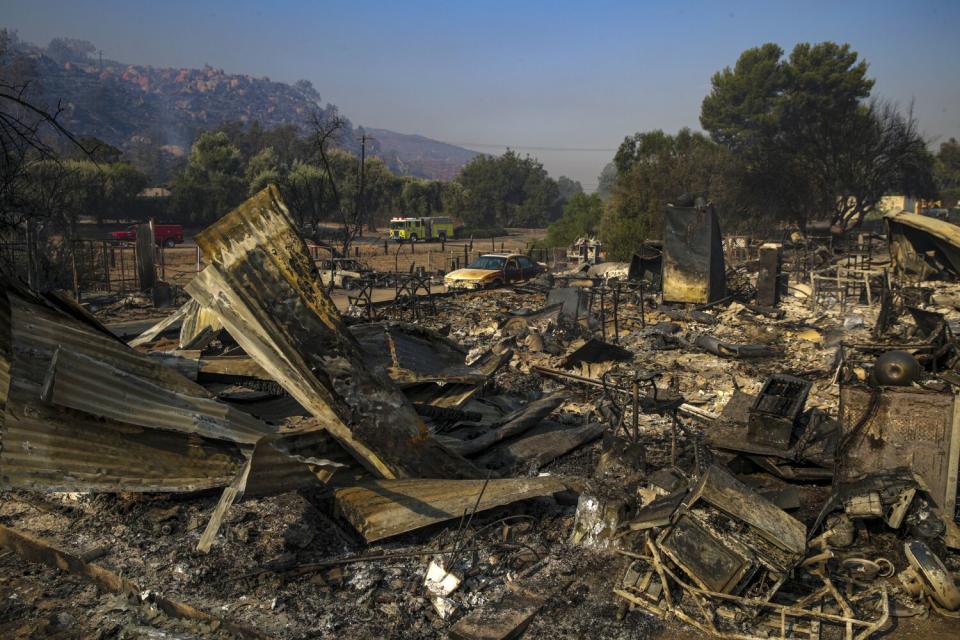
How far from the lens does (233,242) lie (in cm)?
489

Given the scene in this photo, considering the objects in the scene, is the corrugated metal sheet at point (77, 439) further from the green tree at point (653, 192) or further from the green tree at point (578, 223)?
the green tree at point (578, 223)

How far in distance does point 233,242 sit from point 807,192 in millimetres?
35129

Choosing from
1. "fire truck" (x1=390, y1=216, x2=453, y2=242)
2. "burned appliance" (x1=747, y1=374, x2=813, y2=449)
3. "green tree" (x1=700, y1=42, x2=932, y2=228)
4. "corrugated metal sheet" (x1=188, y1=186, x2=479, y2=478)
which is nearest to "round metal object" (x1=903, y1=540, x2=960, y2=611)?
"burned appliance" (x1=747, y1=374, x2=813, y2=449)

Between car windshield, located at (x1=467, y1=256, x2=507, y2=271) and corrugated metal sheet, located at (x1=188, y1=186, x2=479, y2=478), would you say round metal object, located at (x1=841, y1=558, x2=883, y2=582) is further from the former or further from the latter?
car windshield, located at (x1=467, y1=256, x2=507, y2=271)

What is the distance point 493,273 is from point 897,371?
1462 centimetres

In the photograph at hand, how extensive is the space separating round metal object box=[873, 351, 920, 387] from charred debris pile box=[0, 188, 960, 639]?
5cm

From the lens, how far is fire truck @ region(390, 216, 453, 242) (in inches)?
1703

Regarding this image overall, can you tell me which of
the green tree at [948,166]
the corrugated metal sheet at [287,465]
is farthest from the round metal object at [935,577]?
the green tree at [948,166]

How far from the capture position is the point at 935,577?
4.24 m

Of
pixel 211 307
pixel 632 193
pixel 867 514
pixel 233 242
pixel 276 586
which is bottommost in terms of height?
pixel 276 586

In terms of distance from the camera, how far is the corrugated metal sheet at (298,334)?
473cm

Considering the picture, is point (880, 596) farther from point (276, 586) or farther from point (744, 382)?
point (744, 382)

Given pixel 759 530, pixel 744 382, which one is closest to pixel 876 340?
pixel 744 382

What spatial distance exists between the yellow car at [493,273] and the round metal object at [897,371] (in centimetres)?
1403
